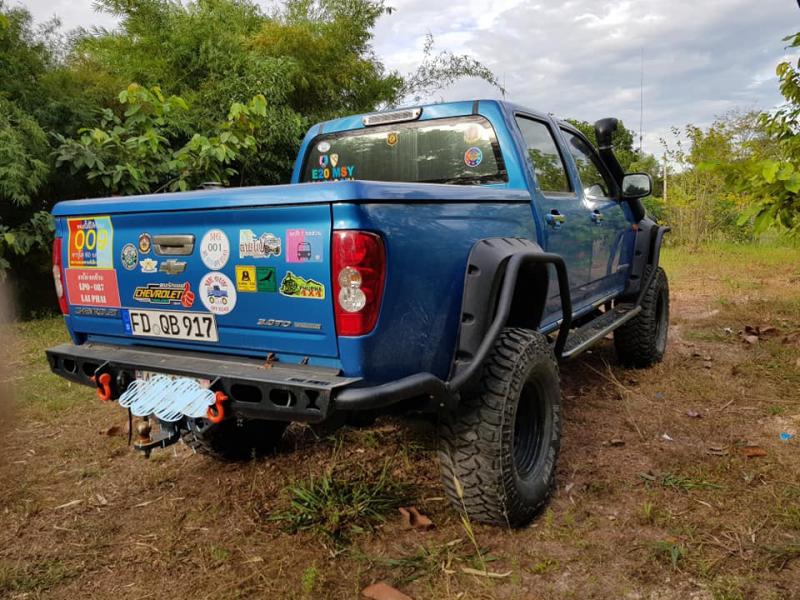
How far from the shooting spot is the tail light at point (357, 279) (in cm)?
190

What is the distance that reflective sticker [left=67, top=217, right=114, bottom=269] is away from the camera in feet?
8.04

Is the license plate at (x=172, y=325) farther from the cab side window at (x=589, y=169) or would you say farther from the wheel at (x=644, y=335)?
the wheel at (x=644, y=335)

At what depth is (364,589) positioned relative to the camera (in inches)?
83.0

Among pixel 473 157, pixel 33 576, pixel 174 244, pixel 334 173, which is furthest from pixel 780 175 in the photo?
pixel 33 576

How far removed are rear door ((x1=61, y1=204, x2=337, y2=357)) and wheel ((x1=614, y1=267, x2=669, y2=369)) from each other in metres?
3.17

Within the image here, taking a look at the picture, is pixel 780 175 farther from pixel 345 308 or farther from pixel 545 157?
pixel 345 308

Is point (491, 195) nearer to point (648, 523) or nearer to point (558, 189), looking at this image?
point (558, 189)

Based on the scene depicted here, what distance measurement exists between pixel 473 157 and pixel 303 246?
4.78ft

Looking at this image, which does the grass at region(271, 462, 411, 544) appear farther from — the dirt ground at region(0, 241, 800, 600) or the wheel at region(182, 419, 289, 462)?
the wheel at region(182, 419, 289, 462)

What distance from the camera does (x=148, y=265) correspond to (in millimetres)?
2346

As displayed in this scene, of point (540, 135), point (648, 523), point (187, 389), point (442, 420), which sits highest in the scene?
point (540, 135)

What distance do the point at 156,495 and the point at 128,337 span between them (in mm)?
884

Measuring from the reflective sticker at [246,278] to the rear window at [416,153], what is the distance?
4.70 feet

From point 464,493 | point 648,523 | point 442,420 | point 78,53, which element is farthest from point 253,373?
point 78,53
